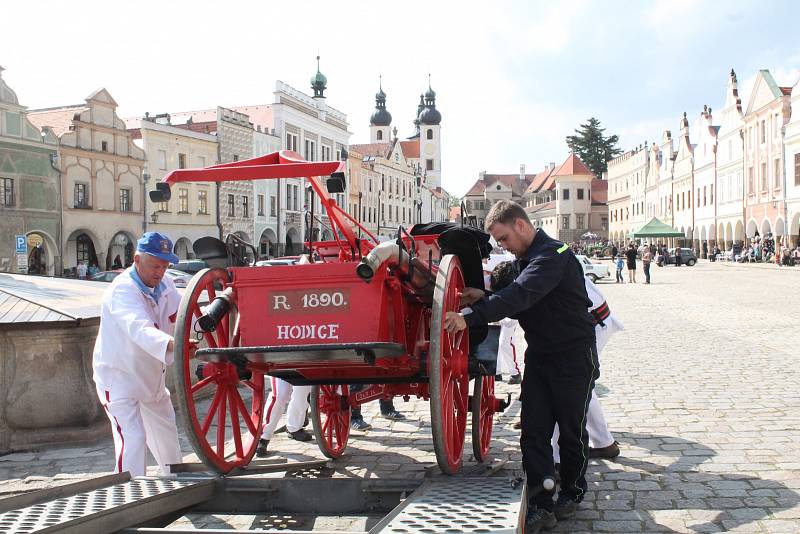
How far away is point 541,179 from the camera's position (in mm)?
138125

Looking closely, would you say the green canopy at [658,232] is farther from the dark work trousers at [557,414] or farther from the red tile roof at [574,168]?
the dark work trousers at [557,414]

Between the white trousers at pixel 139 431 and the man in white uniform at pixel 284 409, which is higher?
the white trousers at pixel 139 431

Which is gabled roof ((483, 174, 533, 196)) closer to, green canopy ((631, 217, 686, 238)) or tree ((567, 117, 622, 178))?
tree ((567, 117, 622, 178))

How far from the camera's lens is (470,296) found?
15.8ft

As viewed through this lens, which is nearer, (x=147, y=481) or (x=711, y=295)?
(x=147, y=481)

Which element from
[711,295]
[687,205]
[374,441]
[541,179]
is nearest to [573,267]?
[374,441]

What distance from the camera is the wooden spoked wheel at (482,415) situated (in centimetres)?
551

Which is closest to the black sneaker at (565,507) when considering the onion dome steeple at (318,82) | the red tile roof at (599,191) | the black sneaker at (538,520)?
the black sneaker at (538,520)

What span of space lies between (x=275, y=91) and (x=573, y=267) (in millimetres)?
56045

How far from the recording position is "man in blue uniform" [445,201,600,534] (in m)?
4.39

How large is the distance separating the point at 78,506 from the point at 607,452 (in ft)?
12.9

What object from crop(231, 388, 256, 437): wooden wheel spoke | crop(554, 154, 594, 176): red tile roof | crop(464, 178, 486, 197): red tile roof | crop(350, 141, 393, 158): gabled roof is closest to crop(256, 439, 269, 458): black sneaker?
crop(231, 388, 256, 437): wooden wheel spoke

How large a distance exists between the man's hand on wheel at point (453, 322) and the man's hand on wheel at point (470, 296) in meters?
0.50

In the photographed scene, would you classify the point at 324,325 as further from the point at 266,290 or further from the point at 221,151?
the point at 221,151
